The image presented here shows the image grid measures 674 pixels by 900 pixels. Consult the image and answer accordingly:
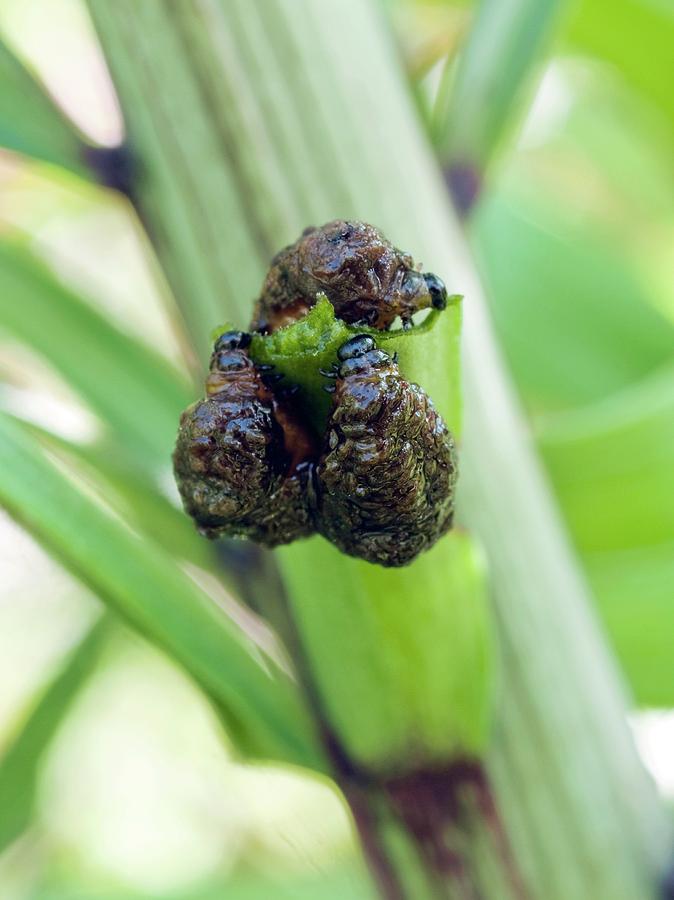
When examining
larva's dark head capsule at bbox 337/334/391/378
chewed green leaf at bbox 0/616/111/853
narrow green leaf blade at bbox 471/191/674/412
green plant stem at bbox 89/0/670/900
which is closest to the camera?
larva's dark head capsule at bbox 337/334/391/378

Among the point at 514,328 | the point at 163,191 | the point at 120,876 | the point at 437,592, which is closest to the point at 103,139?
the point at 163,191

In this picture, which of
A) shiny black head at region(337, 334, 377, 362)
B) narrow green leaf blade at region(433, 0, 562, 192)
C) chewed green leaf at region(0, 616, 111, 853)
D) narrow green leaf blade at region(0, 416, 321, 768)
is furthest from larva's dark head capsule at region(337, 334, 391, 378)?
chewed green leaf at region(0, 616, 111, 853)

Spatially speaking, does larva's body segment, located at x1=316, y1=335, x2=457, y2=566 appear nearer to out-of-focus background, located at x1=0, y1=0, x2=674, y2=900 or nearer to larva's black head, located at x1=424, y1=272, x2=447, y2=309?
larva's black head, located at x1=424, y1=272, x2=447, y2=309

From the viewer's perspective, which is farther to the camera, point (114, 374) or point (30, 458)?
point (114, 374)

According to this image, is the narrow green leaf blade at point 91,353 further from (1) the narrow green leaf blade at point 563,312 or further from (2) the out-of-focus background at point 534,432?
(1) the narrow green leaf blade at point 563,312

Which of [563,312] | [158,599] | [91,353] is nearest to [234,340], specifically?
[158,599]

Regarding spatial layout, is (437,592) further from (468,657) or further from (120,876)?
(120,876)
